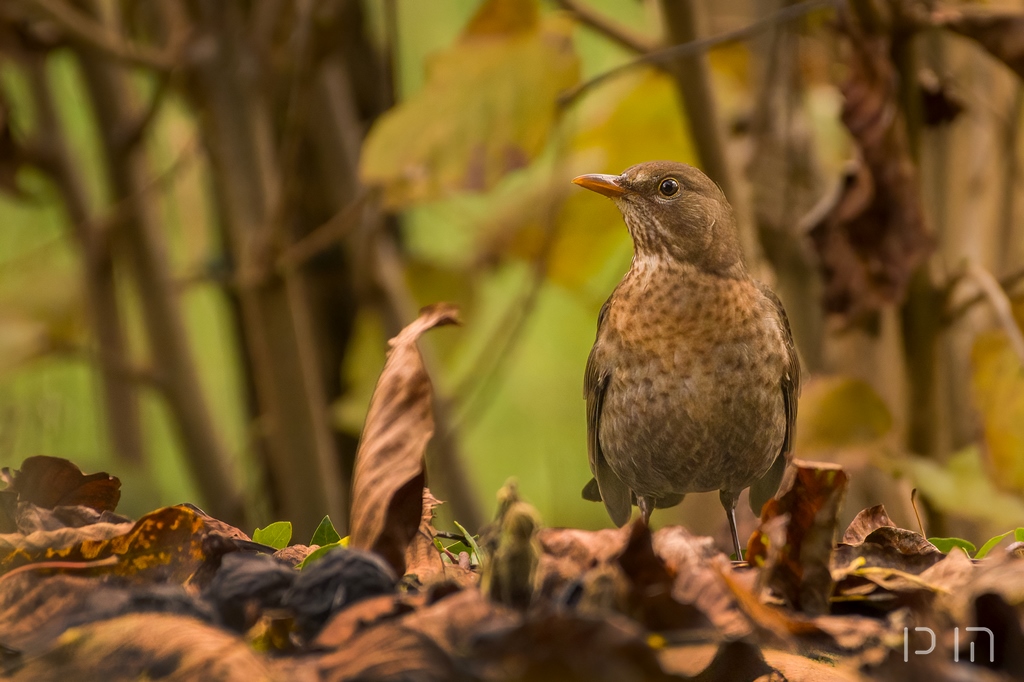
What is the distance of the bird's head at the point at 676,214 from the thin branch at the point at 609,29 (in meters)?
0.62

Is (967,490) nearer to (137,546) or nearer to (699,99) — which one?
(699,99)

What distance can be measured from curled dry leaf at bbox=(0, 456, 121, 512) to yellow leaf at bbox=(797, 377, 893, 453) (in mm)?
1645

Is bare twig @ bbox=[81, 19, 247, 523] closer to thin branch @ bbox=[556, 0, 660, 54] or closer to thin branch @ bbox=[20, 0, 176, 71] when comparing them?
thin branch @ bbox=[20, 0, 176, 71]

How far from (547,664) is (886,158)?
6.40 ft

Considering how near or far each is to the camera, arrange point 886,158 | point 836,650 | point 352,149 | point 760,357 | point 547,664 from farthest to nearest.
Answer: point 352,149 → point 886,158 → point 760,357 → point 836,650 → point 547,664

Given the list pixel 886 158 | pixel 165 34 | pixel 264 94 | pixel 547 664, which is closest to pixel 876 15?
pixel 886 158

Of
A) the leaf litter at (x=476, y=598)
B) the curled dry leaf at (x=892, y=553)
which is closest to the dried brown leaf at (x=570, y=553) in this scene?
the leaf litter at (x=476, y=598)

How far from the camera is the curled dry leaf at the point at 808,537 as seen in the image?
1.11 m

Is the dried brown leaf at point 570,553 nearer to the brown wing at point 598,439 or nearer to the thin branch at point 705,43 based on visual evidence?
the brown wing at point 598,439

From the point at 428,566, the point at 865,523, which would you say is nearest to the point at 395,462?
the point at 428,566

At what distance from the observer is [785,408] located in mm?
2285

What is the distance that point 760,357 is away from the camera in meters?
2.12

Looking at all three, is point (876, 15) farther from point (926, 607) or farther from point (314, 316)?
point (314, 316)

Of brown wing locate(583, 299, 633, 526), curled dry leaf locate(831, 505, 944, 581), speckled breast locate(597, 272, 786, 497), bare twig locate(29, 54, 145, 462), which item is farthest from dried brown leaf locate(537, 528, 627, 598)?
bare twig locate(29, 54, 145, 462)
